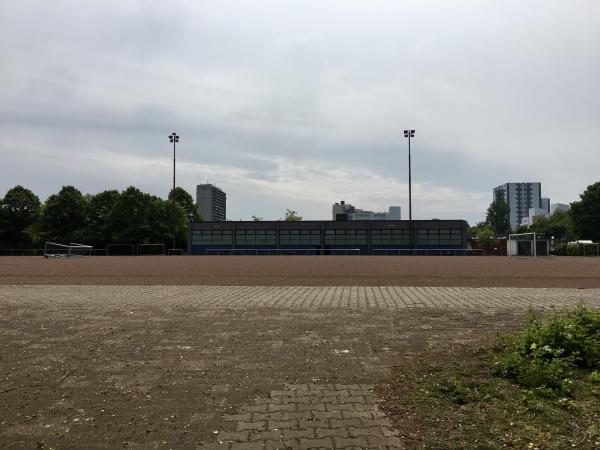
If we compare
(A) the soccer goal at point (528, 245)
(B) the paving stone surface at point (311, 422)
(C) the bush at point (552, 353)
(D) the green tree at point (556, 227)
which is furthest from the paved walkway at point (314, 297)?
(D) the green tree at point (556, 227)

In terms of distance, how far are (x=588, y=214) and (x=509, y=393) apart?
278ft

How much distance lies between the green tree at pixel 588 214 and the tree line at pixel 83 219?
208 feet

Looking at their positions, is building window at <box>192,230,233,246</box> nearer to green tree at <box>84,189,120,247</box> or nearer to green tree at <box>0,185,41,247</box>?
green tree at <box>84,189,120,247</box>

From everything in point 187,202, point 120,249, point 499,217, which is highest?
point 187,202

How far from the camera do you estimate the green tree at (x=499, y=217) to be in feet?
429

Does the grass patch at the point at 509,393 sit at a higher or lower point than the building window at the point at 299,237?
lower

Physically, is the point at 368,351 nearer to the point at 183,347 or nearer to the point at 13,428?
the point at 183,347

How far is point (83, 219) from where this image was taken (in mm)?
79375

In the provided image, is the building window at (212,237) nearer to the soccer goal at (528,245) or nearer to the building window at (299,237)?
the building window at (299,237)

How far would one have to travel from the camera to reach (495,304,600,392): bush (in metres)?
4.49

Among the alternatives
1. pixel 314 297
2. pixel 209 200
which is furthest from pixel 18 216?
pixel 209 200

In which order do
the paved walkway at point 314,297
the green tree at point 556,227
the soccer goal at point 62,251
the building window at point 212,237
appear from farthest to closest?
the green tree at point 556,227 < the building window at point 212,237 < the soccer goal at point 62,251 < the paved walkway at point 314,297

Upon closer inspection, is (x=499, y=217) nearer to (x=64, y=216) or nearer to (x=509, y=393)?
(x=64, y=216)

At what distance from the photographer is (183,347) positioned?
255 inches
